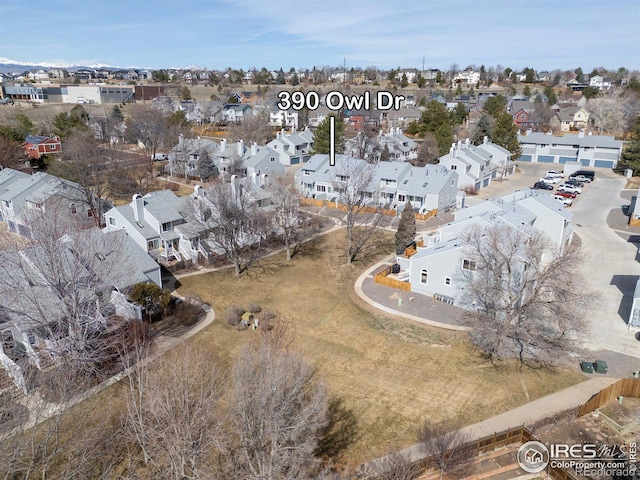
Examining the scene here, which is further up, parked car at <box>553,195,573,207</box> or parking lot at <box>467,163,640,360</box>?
parked car at <box>553,195,573,207</box>

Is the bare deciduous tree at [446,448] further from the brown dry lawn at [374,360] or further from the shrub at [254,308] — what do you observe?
the shrub at [254,308]

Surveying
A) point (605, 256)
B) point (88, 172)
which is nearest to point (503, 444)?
point (605, 256)

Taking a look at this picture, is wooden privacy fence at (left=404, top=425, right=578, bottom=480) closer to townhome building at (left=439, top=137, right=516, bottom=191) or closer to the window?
the window

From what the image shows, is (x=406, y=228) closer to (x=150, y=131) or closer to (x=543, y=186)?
(x=543, y=186)

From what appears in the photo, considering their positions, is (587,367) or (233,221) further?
(233,221)

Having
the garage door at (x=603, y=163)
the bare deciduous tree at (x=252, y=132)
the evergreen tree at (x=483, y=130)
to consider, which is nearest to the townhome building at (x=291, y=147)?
the bare deciduous tree at (x=252, y=132)

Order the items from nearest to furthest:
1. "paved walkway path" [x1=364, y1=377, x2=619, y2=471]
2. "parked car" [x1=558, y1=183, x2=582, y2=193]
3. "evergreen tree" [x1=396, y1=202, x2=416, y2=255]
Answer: "paved walkway path" [x1=364, y1=377, x2=619, y2=471] → "evergreen tree" [x1=396, y1=202, x2=416, y2=255] → "parked car" [x1=558, y1=183, x2=582, y2=193]

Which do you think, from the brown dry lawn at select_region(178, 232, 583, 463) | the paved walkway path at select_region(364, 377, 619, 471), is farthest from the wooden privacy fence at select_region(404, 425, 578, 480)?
the brown dry lawn at select_region(178, 232, 583, 463)
